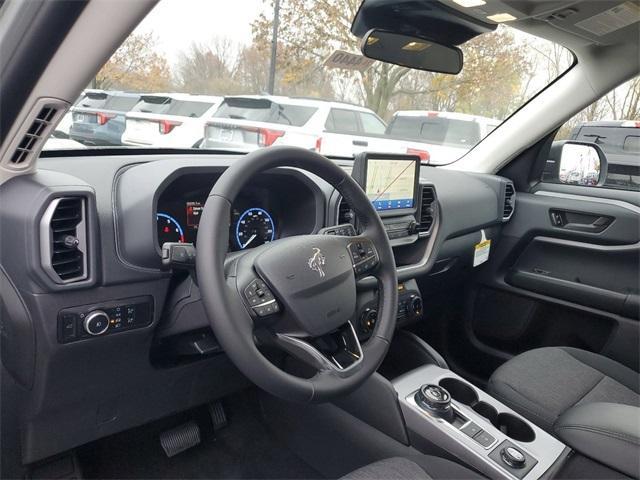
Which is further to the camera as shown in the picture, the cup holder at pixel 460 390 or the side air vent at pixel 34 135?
the cup holder at pixel 460 390

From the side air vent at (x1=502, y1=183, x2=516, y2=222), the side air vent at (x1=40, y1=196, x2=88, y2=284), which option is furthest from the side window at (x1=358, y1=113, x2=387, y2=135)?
the side air vent at (x1=40, y1=196, x2=88, y2=284)

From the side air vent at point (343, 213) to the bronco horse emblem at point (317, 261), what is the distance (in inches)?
21.2

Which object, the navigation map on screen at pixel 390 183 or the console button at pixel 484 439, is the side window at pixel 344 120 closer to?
the navigation map on screen at pixel 390 183

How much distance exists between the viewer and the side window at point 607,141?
7.39 ft

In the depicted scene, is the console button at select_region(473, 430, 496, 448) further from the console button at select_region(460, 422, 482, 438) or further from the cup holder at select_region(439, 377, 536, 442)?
the cup holder at select_region(439, 377, 536, 442)

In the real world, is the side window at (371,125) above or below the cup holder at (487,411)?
above

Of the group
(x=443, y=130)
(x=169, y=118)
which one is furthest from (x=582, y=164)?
(x=169, y=118)

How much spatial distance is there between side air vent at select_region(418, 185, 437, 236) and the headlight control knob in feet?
4.54

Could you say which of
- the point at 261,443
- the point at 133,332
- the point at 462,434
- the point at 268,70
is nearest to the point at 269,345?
the point at 133,332

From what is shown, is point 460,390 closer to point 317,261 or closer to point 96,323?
point 317,261

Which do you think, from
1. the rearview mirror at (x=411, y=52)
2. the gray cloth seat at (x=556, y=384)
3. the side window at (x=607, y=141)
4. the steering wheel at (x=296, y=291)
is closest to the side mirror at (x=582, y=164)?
the side window at (x=607, y=141)

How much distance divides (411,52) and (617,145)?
1334 millimetres

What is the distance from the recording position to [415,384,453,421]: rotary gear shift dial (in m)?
1.61

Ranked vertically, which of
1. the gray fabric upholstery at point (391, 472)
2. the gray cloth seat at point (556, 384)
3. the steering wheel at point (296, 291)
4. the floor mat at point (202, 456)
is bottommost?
the floor mat at point (202, 456)
